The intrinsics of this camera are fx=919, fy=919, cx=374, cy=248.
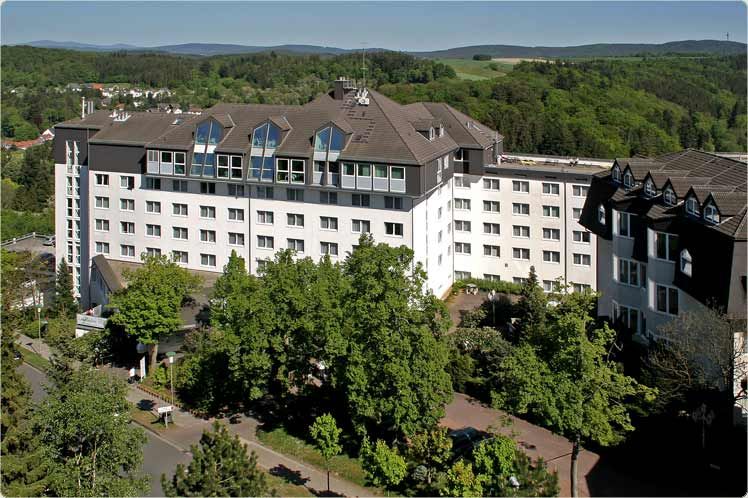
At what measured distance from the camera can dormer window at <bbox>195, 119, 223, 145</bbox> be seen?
160ft

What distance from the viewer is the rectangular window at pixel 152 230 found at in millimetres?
51375

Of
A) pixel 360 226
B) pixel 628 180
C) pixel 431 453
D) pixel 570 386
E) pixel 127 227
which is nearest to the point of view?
pixel 570 386

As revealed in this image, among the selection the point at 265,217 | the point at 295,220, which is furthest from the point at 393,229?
the point at 265,217

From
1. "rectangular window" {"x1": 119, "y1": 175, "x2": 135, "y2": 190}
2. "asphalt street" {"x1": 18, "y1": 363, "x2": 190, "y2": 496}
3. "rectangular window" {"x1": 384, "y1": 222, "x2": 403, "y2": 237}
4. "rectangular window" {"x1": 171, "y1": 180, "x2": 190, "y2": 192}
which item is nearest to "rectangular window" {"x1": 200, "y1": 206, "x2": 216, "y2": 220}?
"rectangular window" {"x1": 171, "y1": 180, "x2": 190, "y2": 192}

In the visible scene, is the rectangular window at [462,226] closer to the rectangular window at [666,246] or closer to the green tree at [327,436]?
the rectangular window at [666,246]

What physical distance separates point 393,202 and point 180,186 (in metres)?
12.6

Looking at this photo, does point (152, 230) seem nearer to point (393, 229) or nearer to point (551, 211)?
point (393, 229)

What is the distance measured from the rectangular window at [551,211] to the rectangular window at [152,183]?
21.4 metres

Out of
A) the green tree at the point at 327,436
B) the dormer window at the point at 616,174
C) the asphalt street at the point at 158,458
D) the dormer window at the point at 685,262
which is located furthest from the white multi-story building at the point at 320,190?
the green tree at the point at 327,436

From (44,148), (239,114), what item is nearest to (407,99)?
(44,148)

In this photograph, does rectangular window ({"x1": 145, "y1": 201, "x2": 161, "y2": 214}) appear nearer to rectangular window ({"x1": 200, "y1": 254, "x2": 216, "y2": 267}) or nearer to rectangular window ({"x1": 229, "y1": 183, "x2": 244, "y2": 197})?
rectangular window ({"x1": 200, "y1": 254, "x2": 216, "y2": 267})

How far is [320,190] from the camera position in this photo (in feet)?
154

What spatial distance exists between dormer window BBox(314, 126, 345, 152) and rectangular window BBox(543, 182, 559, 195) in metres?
12.0

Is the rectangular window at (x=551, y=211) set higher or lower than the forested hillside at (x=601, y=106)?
lower
